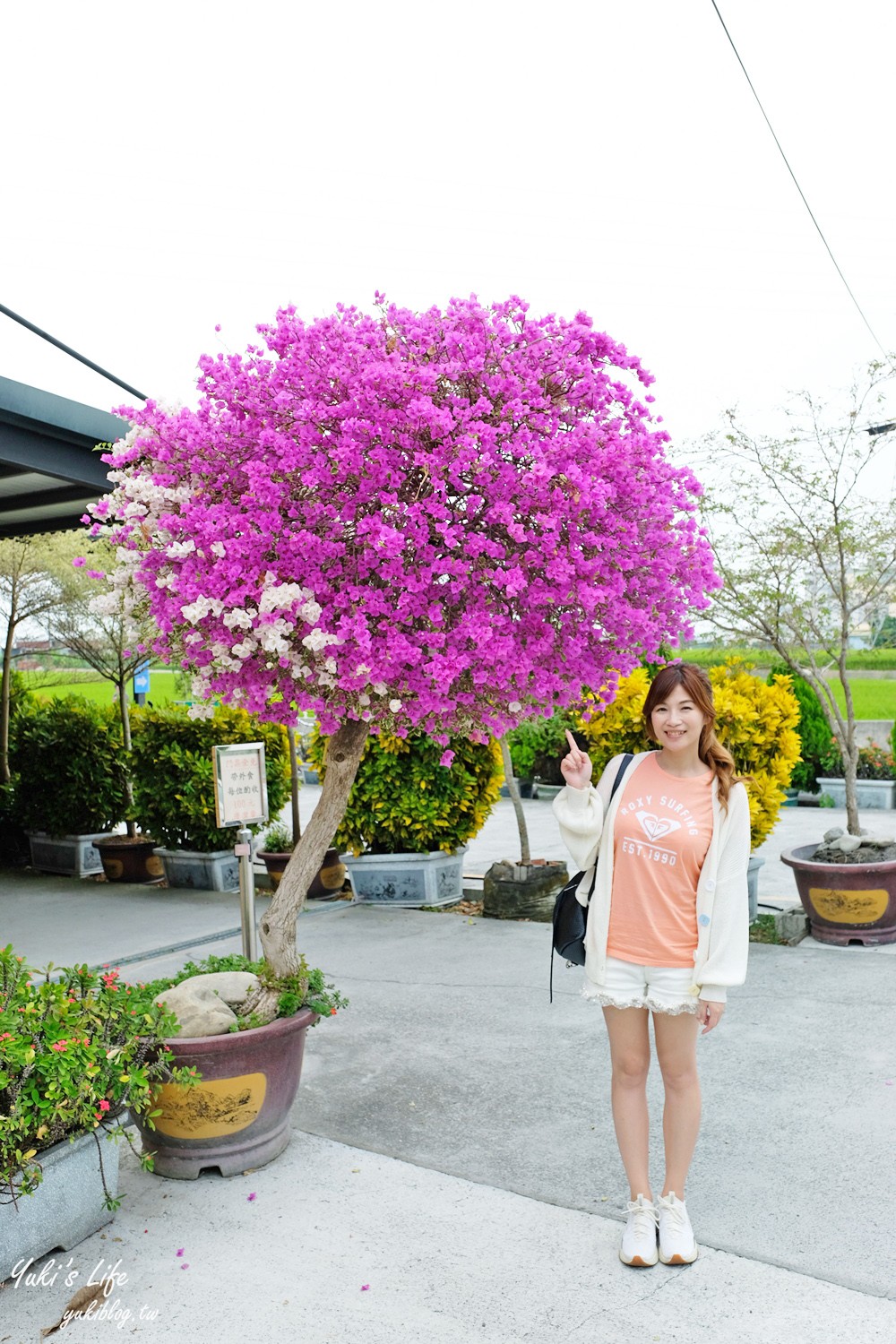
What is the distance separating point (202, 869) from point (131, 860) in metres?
0.93

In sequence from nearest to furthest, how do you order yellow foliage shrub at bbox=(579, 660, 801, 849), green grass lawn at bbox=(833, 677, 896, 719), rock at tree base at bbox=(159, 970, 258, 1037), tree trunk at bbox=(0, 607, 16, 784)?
rock at tree base at bbox=(159, 970, 258, 1037)
yellow foliage shrub at bbox=(579, 660, 801, 849)
tree trunk at bbox=(0, 607, 16, 784)
green grass lawn at bbox=(833, 677, 896, 719)

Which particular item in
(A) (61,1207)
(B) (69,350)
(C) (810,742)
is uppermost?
(B) (69,350)

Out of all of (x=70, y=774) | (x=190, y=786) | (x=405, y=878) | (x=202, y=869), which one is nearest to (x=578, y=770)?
(x=405, y=878)

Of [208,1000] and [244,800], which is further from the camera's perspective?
[244,800]

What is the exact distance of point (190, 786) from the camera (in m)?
8.14

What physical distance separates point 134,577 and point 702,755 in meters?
1.74

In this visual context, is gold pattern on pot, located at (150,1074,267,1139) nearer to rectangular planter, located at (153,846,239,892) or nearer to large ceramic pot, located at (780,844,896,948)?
large ceramic pot, located at (780,844,896,948)

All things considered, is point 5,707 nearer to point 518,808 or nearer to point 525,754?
point 518,808

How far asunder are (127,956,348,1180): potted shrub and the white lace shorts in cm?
114

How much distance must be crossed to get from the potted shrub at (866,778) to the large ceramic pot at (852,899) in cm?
689

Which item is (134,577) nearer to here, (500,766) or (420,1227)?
(420,1227)

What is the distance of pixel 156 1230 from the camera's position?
117 inches

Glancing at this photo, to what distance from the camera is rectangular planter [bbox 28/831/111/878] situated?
31.0 feet

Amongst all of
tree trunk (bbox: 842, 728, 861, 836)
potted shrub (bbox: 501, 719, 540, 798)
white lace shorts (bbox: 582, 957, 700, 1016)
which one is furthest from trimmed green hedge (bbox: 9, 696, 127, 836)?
white lace shorts (bbox: 582, 957, 700, 1016)
